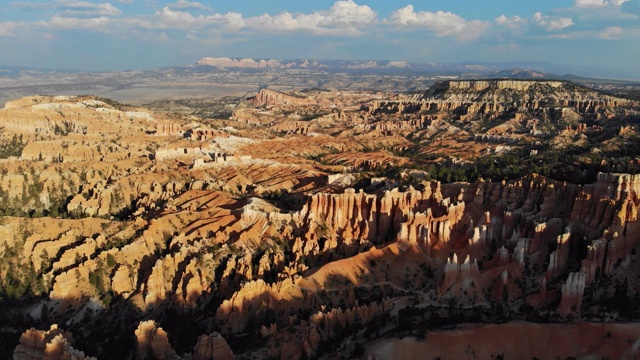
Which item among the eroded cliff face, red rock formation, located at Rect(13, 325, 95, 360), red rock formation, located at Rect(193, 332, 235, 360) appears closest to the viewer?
red rock formation, located at Rect(13, 325, 95, 360)

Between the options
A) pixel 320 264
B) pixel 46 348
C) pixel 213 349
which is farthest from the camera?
pixel 320 264

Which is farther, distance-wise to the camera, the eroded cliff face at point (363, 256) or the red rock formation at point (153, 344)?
the eroded cliff face at point (363, 256)

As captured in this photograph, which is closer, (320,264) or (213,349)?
(213,349)

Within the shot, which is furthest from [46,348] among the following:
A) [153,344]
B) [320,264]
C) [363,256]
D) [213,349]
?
[363,256]

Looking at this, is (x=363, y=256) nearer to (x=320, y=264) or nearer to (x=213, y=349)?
(x=320, y=264)

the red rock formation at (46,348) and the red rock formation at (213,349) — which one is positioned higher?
the red rock formation at (46,348)

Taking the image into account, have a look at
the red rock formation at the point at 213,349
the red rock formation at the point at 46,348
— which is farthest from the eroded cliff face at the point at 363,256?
the red rock formation at the point at 46,348

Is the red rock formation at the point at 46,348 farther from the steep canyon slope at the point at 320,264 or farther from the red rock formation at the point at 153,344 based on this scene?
the red rock formation at the point at 153,344

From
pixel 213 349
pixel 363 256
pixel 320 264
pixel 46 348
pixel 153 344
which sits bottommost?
pixel 153 344

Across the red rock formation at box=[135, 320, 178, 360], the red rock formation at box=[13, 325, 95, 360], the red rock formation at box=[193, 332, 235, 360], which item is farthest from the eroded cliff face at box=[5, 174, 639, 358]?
the red rock formation at box=[13, 325, 95, 360]

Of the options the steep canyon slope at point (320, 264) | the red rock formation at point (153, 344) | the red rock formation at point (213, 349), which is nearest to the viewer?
the red rock formation at point (213, 349)

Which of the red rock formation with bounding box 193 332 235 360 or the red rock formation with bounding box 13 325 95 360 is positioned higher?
the red rock formation with bounding box 13 325 95 360

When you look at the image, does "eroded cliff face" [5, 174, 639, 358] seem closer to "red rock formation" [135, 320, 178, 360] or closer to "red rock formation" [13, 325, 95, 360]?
"red rock formation" [135, 320, 178, 360]
